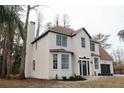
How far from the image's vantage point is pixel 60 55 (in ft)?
60.1

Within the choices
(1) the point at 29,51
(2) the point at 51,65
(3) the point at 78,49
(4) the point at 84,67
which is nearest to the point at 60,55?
(2) the point at 51,65

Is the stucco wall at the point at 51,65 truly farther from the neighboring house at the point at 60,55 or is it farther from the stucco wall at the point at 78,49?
the stucco wall at the point at 78,49

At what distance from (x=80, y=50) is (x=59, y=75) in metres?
4.45

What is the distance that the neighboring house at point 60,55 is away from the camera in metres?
18.2

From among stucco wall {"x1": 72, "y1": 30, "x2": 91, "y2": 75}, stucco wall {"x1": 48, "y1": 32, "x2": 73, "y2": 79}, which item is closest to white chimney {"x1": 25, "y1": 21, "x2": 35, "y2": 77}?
stucco wall {"x1": 48, "y1": 32, "x2": 73, "y2": 79}

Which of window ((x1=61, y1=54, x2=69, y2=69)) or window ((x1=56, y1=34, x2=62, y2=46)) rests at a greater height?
window ((x1=56, y1=34, x2=62, y2=46))

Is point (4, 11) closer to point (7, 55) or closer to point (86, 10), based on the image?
point (86, 10)

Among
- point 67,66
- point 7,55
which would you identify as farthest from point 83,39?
point 7,55

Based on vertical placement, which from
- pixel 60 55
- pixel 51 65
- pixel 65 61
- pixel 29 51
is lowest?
pixel 51 65

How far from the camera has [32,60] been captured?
73.6 ft

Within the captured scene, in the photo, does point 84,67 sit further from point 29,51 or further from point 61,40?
point 29,51

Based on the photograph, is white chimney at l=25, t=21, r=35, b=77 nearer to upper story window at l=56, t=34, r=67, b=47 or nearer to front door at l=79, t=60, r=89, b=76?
upper story window at l=56, t=34, r=67, b=47

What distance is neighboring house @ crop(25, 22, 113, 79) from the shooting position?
18.2 m

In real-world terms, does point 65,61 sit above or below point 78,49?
below
